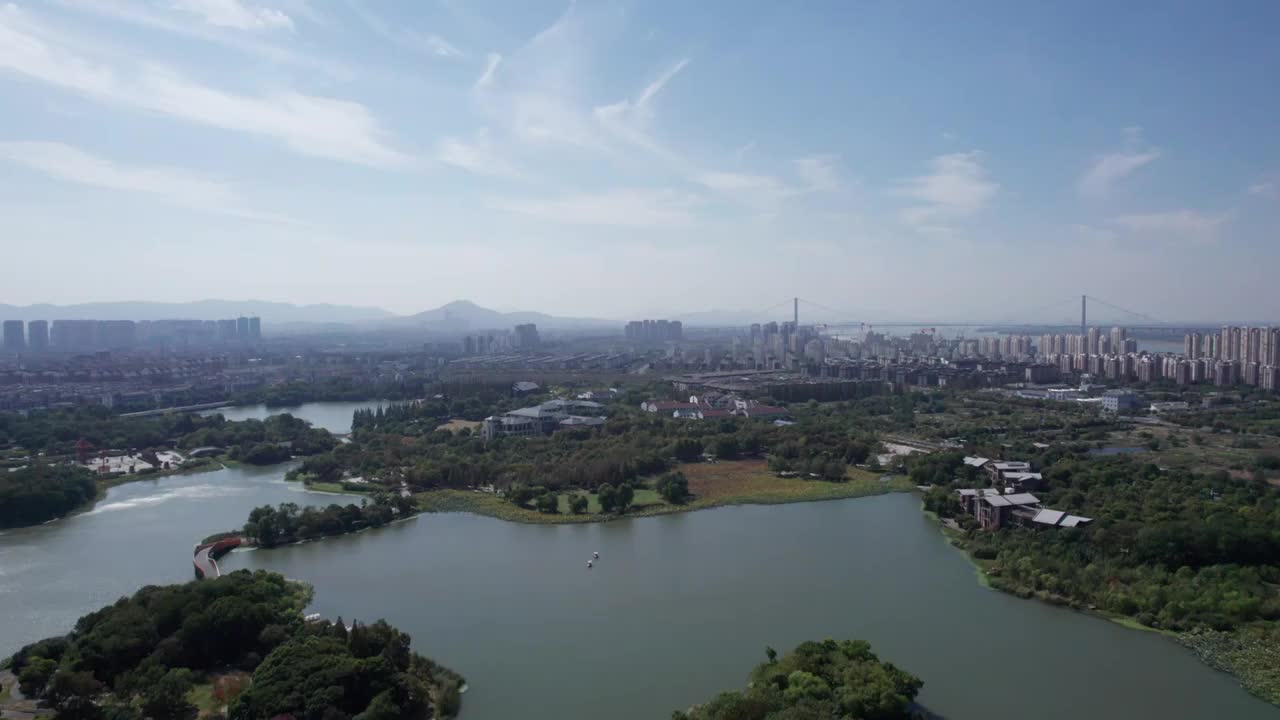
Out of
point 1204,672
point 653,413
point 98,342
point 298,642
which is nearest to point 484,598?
point 298,642

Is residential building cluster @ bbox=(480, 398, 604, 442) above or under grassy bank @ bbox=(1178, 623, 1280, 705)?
above

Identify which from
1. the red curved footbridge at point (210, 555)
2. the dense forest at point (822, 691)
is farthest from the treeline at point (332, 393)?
the dense forest at point (822, 691)

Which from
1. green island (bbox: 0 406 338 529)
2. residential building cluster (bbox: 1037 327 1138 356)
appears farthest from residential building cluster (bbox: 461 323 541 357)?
residential building cluster (bbox: 1037 327 1138 356)

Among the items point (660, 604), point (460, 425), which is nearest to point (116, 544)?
point (660, 604)

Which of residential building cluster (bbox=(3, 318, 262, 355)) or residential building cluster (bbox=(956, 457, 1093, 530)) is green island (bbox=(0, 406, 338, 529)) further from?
residential building cluster (bbox=(3, 318, 262, 355))

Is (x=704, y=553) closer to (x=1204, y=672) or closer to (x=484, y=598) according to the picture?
(x=484, y=598)

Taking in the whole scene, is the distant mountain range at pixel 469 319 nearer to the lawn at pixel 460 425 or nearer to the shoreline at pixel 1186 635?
the lawn at pixel 460 425
